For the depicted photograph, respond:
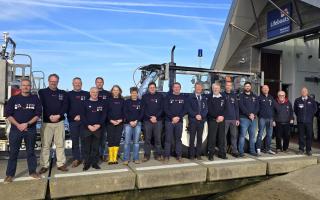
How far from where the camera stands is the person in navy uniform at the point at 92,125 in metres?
6.61

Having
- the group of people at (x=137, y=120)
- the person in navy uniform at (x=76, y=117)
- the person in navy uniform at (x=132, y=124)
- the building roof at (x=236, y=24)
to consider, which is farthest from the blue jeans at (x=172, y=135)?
the building roof at (x=236, y=24)

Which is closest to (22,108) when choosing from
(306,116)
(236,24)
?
(306,116)

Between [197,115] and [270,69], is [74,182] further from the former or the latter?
[270,69]

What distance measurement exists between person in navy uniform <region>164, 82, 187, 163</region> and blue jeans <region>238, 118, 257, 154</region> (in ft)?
5.01

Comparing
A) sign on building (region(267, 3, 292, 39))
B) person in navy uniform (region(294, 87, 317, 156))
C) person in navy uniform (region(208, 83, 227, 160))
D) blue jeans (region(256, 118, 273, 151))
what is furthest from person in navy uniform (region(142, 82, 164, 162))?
sign on building (region(267, 3, 292, 39))

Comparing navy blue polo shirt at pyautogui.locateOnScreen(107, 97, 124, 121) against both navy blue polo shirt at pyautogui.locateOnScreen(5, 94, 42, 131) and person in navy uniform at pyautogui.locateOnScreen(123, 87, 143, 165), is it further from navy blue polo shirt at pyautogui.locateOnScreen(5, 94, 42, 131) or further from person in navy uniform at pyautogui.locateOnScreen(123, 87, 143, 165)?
navy blue polo shirt at pyautogui.locateOnScreen(5, 94, 42, 131)

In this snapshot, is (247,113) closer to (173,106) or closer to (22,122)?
(173,106)

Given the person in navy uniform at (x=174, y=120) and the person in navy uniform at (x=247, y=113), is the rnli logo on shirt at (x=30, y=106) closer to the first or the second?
the person in navy uniform at (x=174, y=120)

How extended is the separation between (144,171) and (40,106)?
2109 mm

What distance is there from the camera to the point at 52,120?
20.8 feet

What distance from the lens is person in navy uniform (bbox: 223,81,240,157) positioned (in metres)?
7.79

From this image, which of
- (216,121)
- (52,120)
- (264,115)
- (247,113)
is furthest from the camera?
(264,115)

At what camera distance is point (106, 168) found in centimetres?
656

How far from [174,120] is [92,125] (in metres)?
1.67
